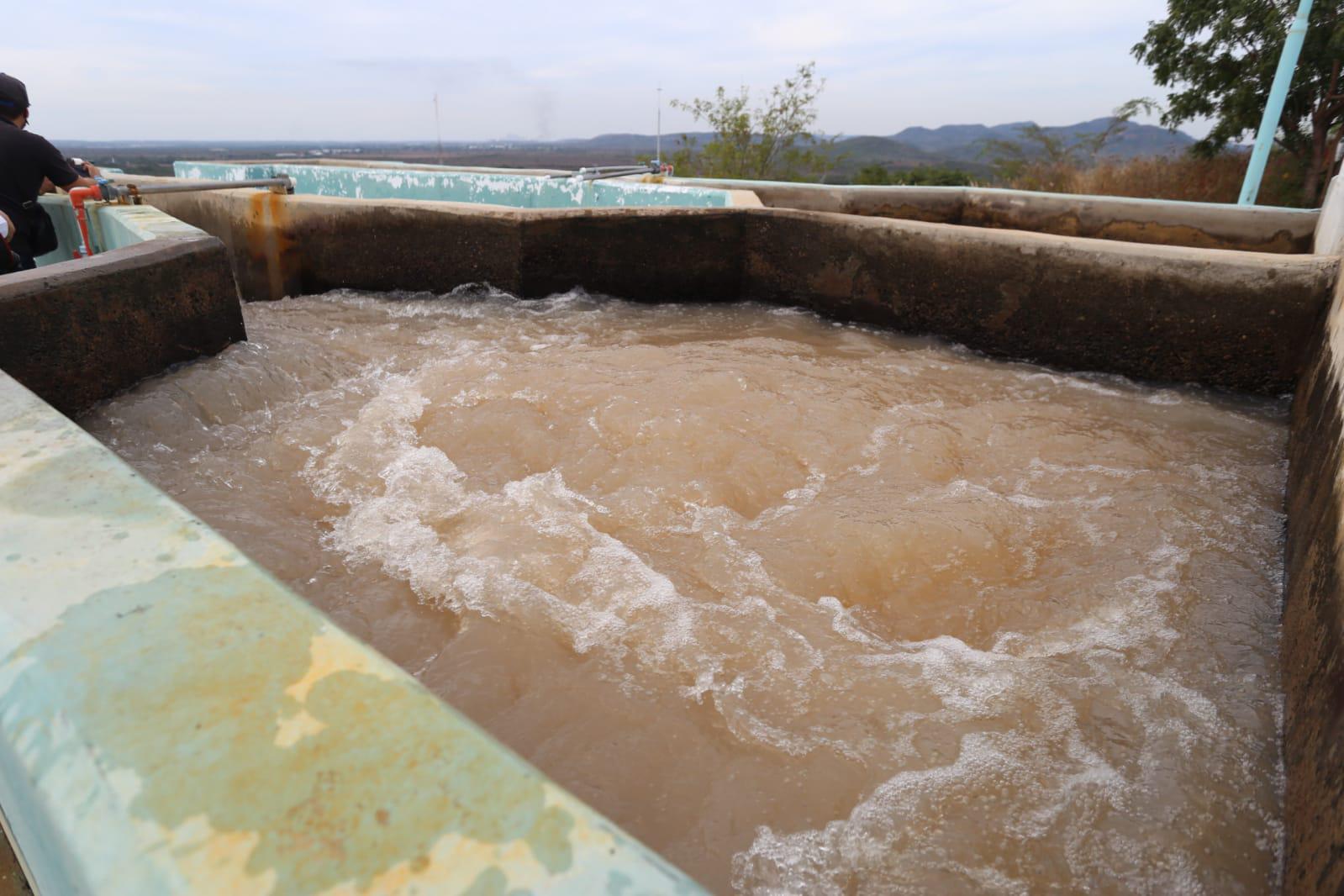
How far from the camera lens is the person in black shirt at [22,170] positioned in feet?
12.1

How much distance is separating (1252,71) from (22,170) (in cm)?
1280

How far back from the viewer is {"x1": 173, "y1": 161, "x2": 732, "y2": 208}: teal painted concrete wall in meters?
6.61

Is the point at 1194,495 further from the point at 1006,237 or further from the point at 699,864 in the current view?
the point at 699,864

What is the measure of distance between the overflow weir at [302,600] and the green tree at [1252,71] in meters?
5.76

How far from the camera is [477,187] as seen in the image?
7.99m

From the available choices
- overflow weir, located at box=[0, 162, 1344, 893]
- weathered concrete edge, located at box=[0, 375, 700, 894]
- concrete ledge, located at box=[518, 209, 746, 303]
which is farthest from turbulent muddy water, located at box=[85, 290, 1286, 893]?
concrete ledge, located at box=[518, 209, 746, 303]

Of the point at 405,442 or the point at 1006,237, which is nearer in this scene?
the point at 405,442

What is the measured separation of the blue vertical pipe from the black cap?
9095mm

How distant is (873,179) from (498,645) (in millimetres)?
23236

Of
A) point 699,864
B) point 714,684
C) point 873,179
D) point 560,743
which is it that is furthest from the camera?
point 873,179

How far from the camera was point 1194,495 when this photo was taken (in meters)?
2.91

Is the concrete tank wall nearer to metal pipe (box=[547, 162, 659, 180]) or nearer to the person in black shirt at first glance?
the person in black shirt

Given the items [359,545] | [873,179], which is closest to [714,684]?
[359,545]

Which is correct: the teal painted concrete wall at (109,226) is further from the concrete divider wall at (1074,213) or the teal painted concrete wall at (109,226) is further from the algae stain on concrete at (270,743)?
the concrete divider wall at (1074,213)
